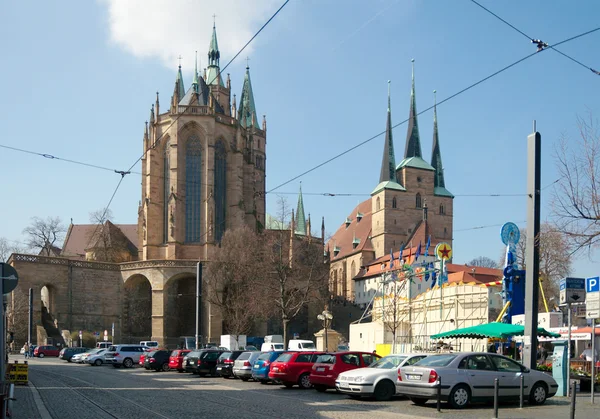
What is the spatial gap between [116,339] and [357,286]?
156ft

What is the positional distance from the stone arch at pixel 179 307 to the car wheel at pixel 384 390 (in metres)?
52.3

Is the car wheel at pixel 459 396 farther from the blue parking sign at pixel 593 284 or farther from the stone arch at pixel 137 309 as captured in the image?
the stone arch at pixel 137 309

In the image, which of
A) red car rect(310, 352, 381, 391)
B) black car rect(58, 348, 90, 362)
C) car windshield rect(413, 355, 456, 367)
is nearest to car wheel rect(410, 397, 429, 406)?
car windshield rect(413, 355, 456, 367)

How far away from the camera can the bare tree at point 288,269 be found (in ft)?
164

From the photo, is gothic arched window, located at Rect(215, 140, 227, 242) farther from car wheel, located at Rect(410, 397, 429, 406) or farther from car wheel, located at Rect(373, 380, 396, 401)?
car wheel, located at Rect(410, 397, 429, 406)

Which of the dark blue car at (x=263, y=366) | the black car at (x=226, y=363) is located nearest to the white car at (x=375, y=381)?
the dark blue car at (x=263, y=366)

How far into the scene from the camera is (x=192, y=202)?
2835 inches

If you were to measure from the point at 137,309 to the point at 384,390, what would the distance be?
57.0 meters

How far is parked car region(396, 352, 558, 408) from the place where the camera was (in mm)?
16078

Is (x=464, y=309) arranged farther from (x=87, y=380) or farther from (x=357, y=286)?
(x=357, y=286)

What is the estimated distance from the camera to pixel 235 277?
6197 cm

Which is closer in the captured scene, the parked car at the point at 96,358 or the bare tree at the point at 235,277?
the parked car at the point at 96,358

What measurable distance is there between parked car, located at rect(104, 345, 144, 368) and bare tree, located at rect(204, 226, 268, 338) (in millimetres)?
14552

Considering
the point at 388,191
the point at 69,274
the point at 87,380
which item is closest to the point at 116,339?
the point at 69,274
